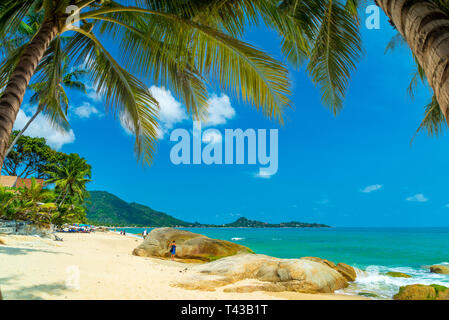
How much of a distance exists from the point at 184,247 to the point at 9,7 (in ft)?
39.4

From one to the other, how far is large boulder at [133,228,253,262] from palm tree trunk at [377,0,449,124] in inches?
484

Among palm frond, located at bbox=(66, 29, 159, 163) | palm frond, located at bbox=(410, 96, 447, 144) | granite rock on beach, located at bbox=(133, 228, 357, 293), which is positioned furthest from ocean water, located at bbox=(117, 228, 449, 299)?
palm frond, located at bbox=(66, 29, 159, 163)

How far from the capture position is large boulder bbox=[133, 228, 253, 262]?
12977 millimetres

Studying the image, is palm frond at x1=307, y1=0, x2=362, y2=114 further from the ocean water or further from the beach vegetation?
the beach vegetation

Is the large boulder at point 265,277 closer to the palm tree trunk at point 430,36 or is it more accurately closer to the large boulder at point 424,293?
the large boulder at point 424,293

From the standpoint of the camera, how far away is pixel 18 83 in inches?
103

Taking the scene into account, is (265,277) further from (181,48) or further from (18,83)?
(18,83)

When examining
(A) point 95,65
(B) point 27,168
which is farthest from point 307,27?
(B) point 27,168

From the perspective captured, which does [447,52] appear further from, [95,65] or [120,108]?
[95,65]

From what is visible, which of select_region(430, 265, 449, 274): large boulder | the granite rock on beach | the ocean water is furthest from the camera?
select_region(430, 265, 449, 274): large boulder

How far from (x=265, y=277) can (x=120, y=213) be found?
121835 mm

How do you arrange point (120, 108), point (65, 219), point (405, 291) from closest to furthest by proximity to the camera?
1. point (120, 108)
2. point (405, 291)
3. point (65, 219)

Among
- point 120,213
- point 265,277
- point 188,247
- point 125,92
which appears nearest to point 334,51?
point 125,92

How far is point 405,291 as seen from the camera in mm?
8016
